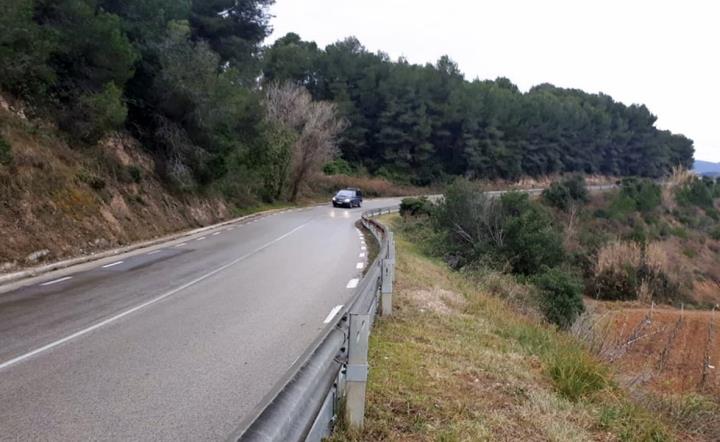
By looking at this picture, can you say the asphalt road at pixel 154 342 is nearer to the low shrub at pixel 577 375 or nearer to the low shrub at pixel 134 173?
the low shrub at pixel 577 375

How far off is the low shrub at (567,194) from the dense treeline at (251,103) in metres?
21.4

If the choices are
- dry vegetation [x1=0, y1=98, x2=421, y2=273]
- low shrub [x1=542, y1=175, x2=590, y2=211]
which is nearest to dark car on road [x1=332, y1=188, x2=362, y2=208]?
low shrub [x1=542, y1=175, x2=590, y2=211]

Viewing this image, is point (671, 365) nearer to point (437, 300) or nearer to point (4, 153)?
point (437, 300)

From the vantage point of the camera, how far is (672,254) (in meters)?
43.6

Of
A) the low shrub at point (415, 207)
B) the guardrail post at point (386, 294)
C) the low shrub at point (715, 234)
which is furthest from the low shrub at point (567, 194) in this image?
the guardrail post at point (386, 294)

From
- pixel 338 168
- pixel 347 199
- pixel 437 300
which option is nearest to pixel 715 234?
pixel 347 199

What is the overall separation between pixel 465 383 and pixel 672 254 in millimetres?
42982

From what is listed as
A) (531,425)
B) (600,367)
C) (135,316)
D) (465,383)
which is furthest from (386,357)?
(135,316)

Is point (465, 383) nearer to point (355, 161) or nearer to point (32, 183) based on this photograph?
point (32, 183)

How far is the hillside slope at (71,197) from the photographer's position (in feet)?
53.4

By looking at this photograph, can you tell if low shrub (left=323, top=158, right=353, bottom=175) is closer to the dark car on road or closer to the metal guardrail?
the dark car on road

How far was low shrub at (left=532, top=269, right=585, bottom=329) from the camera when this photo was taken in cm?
1795

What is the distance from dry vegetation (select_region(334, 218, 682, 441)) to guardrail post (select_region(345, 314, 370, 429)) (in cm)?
14

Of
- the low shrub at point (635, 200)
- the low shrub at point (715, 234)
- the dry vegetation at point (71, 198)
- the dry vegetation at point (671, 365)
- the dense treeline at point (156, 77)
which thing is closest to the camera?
the dry vegetation at point (671, 365)
